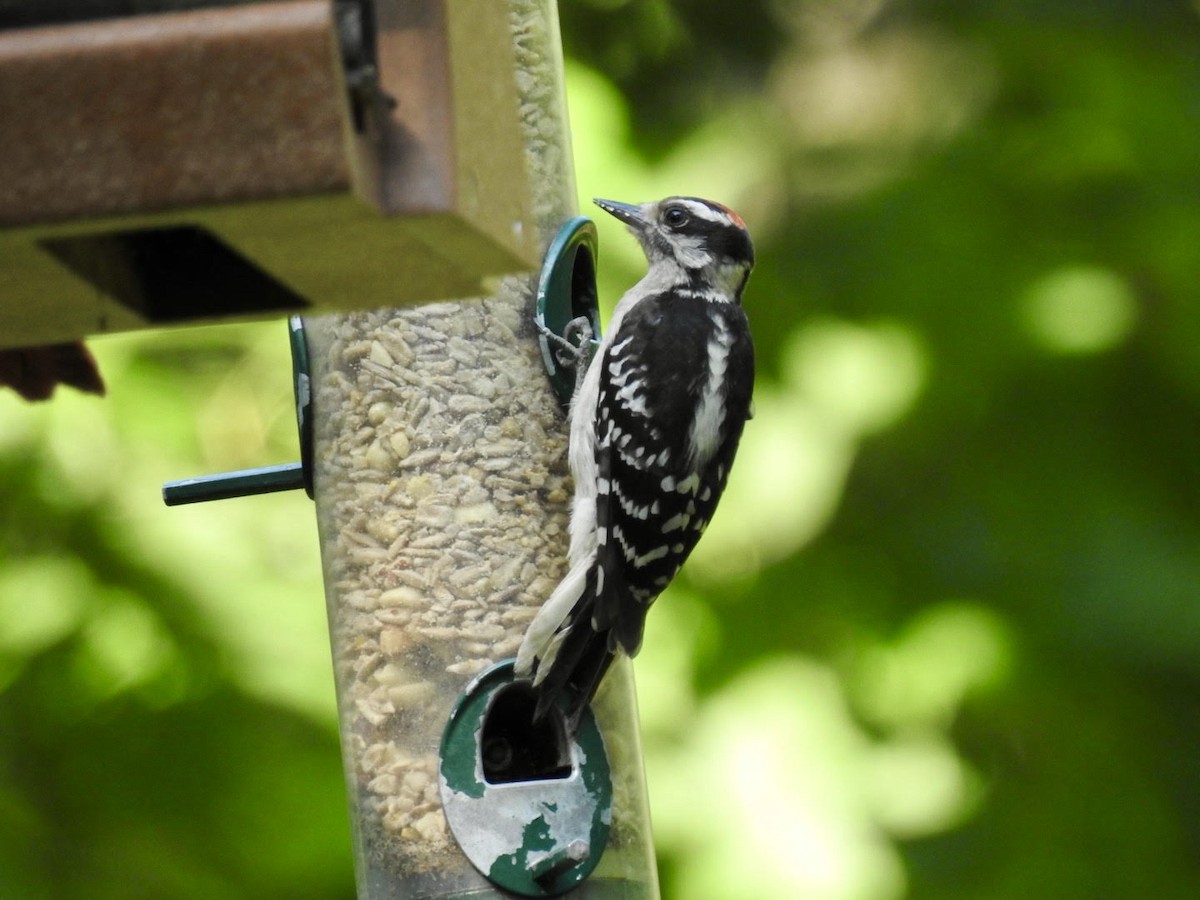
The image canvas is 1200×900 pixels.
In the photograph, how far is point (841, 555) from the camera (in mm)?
4465

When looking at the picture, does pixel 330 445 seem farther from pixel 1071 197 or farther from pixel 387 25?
pixel 1071 197

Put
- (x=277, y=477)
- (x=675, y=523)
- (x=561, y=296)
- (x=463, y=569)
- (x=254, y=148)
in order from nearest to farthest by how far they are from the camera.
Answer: (x=254, y=148)
(x=463, y=569)
(x=277, y=477)
(x=561, y=296)
(x=675, y=523)

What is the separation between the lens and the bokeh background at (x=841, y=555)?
13.3 feet

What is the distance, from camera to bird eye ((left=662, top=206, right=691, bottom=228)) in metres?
4.39

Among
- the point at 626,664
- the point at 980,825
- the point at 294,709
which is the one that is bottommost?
the point at 980,825

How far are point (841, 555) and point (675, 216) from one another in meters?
0.98

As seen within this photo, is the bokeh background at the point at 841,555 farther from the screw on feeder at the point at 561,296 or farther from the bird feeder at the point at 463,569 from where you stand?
the screw on feeder at the point at 561,296

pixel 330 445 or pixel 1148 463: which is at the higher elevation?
pixel 330 445

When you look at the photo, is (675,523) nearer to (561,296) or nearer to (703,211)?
(561,296)

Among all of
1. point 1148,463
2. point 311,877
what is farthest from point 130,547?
point 1148,463

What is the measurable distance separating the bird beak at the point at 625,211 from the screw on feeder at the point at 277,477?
118cm

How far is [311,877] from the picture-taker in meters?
4.04

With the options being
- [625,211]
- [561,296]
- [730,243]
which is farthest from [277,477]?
[730,243]

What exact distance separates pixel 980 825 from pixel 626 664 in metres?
1.40
